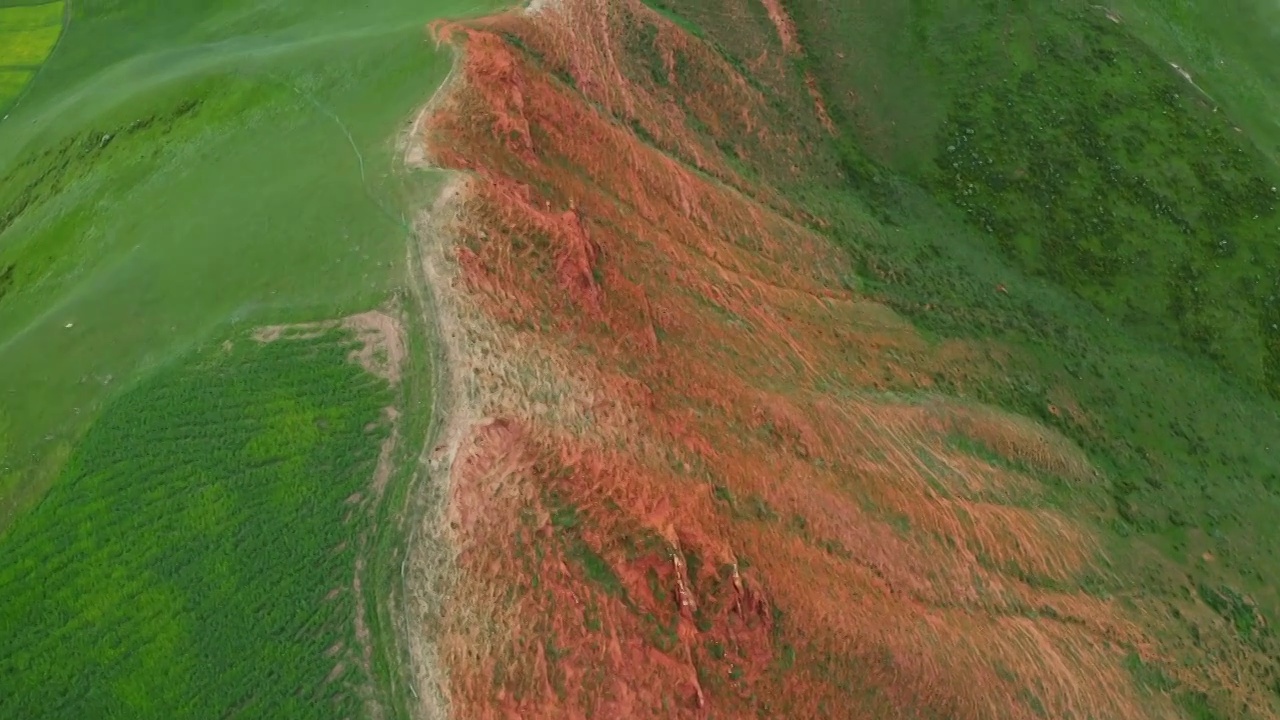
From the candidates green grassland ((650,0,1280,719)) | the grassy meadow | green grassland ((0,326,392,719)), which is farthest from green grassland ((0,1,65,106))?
green grassland ((650,0,1280,719))

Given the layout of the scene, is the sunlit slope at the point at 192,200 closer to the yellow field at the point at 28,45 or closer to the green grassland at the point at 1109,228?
the yellow field at the point at 28,45

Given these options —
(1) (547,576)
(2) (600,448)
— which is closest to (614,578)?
(1) (547,576)

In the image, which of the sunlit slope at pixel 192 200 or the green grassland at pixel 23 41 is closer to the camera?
the sunlit slope at pixel 192 200

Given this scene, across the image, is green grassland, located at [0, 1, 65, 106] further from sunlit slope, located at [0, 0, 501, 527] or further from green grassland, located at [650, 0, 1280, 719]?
green grassland, located at [650, 0, 1280, 719]

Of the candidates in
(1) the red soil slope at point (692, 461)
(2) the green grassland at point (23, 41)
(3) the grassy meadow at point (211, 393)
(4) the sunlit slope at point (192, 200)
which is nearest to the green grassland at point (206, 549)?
(3) the grassy meadow at point (211, 393)

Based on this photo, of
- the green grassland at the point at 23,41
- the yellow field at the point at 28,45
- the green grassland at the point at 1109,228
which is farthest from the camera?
the yellow field at the point at 28,45

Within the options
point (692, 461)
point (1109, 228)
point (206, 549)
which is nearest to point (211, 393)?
point (206, 549)

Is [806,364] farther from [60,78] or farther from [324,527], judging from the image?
[60,78]
